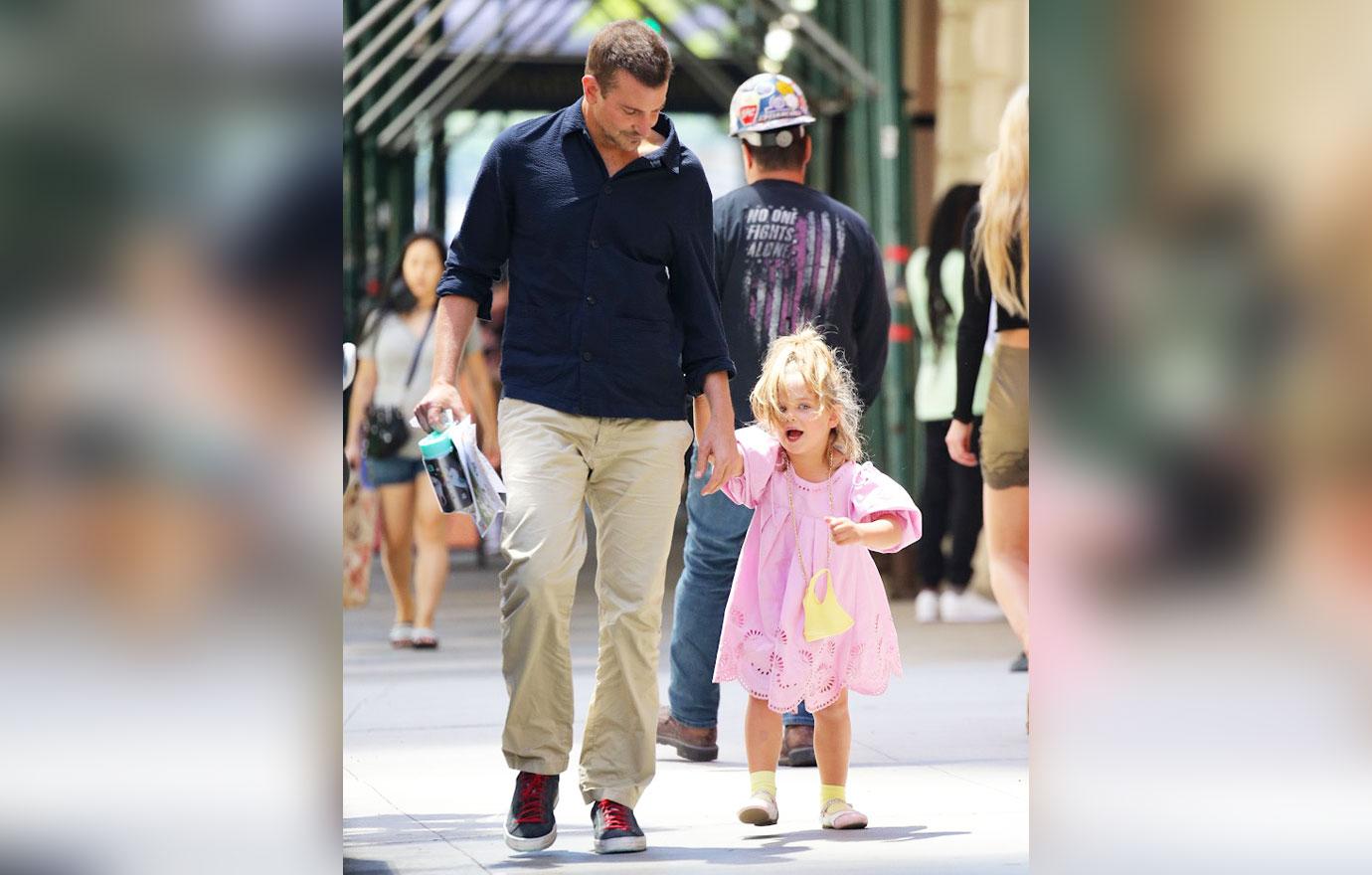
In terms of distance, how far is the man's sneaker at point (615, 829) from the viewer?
5.03 metres

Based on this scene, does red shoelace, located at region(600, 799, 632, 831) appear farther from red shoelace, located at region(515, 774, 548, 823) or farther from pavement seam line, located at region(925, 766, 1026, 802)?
pavement seam line, located at region(925, 766, 1026, 802)

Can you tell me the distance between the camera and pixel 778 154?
6.63 metres

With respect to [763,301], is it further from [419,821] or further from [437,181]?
Result: [437,181]

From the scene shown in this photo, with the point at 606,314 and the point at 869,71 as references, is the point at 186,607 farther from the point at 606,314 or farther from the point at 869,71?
the point at 869,71

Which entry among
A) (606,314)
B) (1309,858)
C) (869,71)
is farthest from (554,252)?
(869,71)

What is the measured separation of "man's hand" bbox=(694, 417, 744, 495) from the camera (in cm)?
524

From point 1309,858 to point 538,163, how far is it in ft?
8.13

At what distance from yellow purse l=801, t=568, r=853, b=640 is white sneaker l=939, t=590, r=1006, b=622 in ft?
18.4

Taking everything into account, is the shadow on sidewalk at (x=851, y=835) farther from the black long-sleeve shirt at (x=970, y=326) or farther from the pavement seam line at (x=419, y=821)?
the black long-sleeve shirt at (x=970, y=326)

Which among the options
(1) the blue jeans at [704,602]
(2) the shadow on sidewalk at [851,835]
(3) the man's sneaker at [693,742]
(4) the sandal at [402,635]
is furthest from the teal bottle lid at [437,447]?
(4) the sandal at [402,635]

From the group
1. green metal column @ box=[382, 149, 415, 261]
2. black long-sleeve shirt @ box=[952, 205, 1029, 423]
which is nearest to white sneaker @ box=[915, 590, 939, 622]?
black long-sleeve shirt @ box=[952, 205, 1029, 423]

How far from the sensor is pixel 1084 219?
11.9 ft

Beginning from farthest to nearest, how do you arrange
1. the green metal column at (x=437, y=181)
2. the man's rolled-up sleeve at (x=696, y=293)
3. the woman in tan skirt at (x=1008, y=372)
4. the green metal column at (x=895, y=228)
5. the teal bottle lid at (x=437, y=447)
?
the green metal column at (x=437, y=181) < the green metal column at (x=895, y=228) < the woman in tan skirt at (x=1008, y=372) < the man's rolled-up sleeve at (x=696, y=293) < the teal bottle lid at (x=437, y=447)

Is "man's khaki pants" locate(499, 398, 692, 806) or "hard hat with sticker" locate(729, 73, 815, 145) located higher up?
"hard hat with sticker" locate(729, 73, 815, 145)
